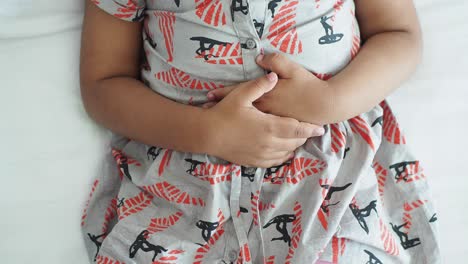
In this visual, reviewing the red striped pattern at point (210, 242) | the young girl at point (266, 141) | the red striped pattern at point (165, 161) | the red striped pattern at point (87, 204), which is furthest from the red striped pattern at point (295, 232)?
the red striped pattern at point (87, 204)

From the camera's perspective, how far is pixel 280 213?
885mm

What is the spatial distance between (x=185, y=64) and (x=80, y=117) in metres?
0.21

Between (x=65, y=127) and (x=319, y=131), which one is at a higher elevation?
(x=319, y=131)

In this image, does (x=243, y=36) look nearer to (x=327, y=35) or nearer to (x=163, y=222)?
(x=327, y=35)

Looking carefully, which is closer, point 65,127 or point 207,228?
point 207,228

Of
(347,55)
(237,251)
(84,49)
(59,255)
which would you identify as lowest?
(59,255)

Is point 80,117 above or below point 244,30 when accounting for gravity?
below

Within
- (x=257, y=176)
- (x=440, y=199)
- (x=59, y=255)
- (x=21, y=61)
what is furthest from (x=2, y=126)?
(x=440, y=199)

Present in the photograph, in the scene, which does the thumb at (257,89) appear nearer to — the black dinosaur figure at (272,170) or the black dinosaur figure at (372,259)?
the black dinosaur figure at (272,170)

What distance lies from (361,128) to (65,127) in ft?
1.53

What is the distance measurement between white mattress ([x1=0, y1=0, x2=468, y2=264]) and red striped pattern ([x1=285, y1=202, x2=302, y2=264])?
24 centimetres

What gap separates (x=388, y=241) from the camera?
34.3 inches

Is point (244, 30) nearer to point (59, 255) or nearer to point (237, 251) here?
point (237, 251)

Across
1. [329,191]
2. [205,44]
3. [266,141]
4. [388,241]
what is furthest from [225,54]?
[388,241]
